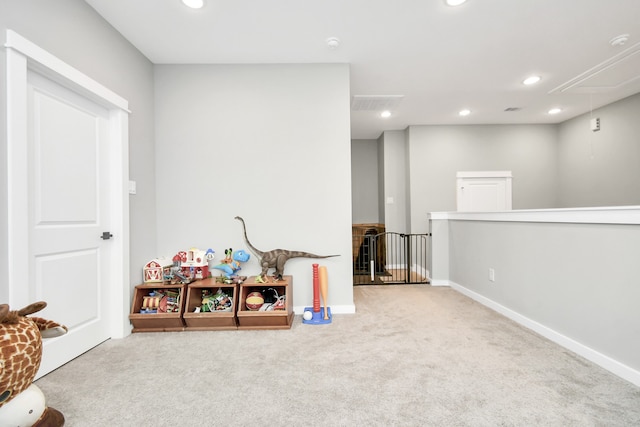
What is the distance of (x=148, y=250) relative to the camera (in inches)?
104

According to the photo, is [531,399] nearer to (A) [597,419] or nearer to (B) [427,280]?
(A) [597,419]

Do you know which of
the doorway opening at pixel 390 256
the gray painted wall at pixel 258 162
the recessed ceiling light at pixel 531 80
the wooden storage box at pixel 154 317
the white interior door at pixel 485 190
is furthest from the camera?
the white interior door at pixel 485 190

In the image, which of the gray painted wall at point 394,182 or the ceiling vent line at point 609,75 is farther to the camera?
the gray painted wall at point 394,182

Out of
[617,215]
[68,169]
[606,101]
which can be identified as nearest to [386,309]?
[617,215]

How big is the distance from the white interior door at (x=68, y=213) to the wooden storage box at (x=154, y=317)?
20 centimetres

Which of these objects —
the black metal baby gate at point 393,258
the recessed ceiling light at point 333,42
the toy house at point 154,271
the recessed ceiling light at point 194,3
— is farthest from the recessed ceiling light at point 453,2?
the black metal baby gate at point 393,258

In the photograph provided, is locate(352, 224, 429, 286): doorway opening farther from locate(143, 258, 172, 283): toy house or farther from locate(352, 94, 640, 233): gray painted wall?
locate(143, 258, 172, 283): toy house

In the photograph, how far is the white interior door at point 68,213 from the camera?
5.66ft

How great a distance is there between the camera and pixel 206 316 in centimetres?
242

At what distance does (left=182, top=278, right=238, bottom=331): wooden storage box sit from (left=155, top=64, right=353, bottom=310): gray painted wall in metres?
0.38

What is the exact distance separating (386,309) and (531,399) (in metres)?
1.53

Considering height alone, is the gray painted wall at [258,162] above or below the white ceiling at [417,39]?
below

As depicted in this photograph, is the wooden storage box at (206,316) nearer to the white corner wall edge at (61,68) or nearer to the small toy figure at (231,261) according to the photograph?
the small toy figure at (231,261)

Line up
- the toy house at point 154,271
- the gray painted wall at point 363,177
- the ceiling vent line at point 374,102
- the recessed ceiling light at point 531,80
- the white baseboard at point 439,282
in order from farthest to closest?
the gray painted wall at point 363,177, the white baseboard at point 439,282, the ceiling vent line at point 374,102, the recessed ceiling light at point 531,80, the toy house at point 154,271
